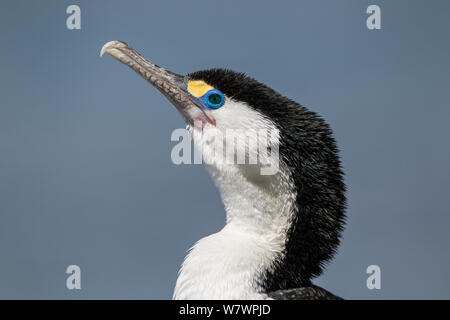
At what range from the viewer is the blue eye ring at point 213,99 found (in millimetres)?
4489

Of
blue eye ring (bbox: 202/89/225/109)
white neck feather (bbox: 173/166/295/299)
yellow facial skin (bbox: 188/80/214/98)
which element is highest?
yellow facial skin (bbox: 188/80/214/98)

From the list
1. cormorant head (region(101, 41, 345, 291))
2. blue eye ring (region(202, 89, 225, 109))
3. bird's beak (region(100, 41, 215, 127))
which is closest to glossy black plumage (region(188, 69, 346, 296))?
cormorant head (region(101, 41, 345, 291))

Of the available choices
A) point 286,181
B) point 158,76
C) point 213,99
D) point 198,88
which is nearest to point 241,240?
point 286,181

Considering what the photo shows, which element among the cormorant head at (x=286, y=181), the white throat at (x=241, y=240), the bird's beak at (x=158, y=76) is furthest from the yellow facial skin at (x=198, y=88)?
the white throat at (x=241, y=240)

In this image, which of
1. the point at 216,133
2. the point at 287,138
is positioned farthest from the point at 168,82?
the point at 287,138

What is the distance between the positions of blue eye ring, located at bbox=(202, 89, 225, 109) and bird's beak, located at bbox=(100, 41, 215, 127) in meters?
0.16

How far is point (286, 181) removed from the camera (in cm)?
416

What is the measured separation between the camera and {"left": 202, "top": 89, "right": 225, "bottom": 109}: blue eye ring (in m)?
4.49

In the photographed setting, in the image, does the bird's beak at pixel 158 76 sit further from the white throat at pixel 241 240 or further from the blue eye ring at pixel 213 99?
the white throat at pixel 241 240

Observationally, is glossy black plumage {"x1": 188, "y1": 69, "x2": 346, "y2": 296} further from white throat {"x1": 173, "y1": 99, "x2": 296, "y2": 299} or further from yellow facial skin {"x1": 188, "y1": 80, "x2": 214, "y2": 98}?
yellow facial skin {"x1": 188, "y1": 80, "x2": 214, "y2": 98}

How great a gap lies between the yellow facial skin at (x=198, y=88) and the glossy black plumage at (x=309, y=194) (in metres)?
0.62

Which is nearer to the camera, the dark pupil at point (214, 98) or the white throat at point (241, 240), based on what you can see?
the white throat at point (241, 240)

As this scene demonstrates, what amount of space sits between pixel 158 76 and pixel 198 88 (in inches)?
14.9

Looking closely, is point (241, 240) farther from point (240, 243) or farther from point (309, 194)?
point (309, 194)
